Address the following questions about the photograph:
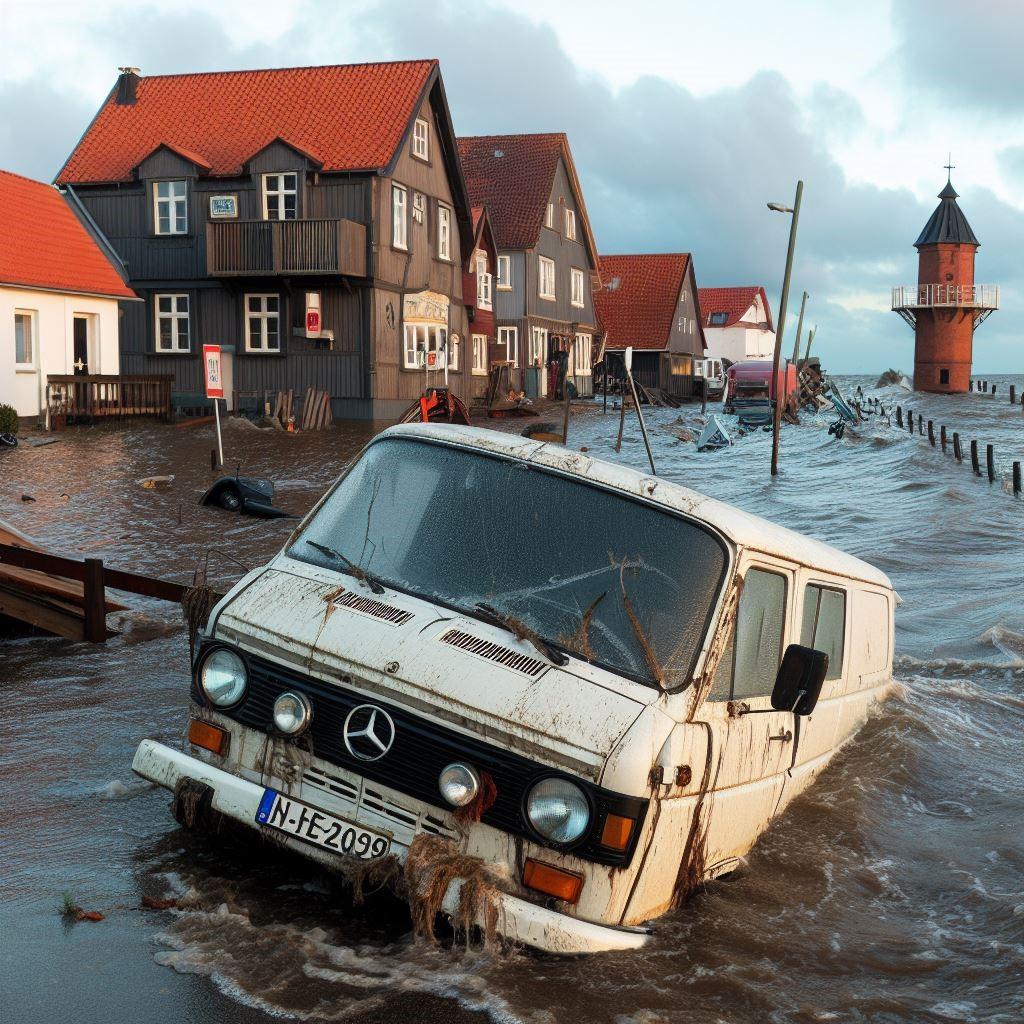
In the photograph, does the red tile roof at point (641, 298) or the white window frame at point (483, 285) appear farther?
the red tile roof at point (641, 298)

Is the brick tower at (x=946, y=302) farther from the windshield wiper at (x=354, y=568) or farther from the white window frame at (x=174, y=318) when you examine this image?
the windshield wiper at (x=354, y=568)

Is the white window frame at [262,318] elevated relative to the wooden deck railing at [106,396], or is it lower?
elevated

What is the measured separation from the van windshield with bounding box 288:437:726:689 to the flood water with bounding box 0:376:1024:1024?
212mm

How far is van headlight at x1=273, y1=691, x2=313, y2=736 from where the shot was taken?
487cm

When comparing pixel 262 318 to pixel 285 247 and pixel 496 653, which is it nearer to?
pixel 285 247

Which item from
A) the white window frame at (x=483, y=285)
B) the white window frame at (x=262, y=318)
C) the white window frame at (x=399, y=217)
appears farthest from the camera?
the white window frame at (x=483, y=285)

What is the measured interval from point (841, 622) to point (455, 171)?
36.7 meters

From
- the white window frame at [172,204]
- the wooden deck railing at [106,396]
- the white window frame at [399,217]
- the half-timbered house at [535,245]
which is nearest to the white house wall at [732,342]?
the half-timbered house at [535,245]

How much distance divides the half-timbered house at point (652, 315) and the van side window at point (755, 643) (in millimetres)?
63803

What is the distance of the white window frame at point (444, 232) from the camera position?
41.0 meters

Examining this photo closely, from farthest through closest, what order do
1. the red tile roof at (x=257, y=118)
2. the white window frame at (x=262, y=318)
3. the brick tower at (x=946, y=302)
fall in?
the brick tower at (x=946, y=302) < the white window frame at (x=262, y=318) < the red tile roof at (x=257, y=118)

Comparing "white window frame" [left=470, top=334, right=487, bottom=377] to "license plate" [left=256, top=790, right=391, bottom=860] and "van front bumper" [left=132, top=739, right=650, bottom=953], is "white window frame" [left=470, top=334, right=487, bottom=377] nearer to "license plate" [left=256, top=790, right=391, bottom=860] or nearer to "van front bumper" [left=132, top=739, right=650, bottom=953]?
"van front bumper" [left=132, top=739, right=650, bottom=953]

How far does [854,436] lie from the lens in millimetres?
46656

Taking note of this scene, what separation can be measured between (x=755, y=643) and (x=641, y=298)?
7016cm
